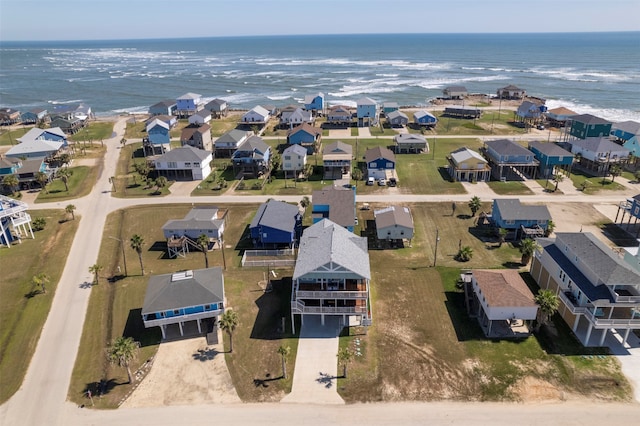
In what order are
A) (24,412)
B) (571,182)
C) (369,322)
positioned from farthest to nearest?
(571,182) < (369,322) < (24,412)

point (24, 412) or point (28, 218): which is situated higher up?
point (28, 218)

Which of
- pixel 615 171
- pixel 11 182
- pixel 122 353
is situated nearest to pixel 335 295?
pixel 122 353

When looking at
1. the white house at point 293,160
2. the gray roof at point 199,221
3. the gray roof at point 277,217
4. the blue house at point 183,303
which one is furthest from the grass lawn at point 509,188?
the blue house at point 183,303

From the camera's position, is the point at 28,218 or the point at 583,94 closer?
the point at 28,218

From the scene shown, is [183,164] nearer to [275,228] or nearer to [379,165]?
[275,228]

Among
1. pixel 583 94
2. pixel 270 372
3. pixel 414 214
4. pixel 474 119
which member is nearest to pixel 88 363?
pixel 270 372

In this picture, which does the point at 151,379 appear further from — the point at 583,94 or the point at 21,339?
the point at 583,94

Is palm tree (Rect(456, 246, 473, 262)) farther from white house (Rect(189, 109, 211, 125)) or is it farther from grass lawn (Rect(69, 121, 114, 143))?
grass lawn (Rect(69, 121, 114, 143))
